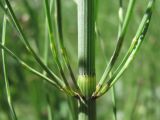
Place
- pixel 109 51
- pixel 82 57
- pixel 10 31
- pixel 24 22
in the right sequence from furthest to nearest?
pixel 109 51
pixel 10 31
pixel 24 22
pixel 82 57

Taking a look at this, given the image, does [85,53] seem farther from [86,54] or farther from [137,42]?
[137,42]

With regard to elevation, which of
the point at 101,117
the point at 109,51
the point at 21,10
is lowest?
the point at 101,117

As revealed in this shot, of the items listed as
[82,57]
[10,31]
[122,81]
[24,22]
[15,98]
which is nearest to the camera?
[82,57]

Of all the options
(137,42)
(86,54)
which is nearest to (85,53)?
(86,54)

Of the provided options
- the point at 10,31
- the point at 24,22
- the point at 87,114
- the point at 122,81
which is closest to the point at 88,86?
the point at 87,114

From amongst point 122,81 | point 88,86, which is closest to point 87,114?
point 88,86

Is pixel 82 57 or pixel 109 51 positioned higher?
pixel 109 51

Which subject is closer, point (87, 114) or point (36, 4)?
point (87, 114)

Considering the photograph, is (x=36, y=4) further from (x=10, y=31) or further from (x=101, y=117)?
(x=101, y=117)
